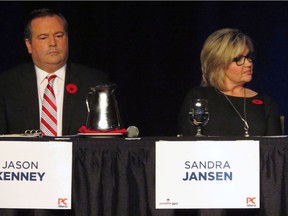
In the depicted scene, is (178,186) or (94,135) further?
(94,135)

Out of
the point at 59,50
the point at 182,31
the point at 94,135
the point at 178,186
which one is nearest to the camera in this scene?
the point at 178,186

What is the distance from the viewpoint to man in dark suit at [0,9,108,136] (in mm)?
4309

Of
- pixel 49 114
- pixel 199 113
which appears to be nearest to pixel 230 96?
pixel 199 113

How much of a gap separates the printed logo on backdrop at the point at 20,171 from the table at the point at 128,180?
0.11 metres

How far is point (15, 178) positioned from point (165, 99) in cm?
229

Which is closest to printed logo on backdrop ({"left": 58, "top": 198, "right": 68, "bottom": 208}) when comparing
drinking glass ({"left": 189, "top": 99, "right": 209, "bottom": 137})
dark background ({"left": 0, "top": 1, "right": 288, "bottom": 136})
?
drinking glass ({"left": 189, "top": 99, "right": 209, "bottom": 137})

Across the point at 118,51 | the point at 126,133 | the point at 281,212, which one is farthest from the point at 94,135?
the point at 118,51

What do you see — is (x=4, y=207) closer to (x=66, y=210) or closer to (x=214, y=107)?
(x=66, y=210)

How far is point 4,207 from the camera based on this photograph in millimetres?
3541

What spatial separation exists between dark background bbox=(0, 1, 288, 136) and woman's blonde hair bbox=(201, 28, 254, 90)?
101cm

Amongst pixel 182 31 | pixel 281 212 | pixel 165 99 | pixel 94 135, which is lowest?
pixel 281 212

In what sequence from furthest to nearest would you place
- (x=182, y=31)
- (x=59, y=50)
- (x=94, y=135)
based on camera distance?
(x=182, y=31) → (x=59, y=50) → (x=94, y=135)

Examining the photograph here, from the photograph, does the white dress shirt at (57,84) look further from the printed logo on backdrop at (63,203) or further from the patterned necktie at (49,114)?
the printed logo on backdrop at (63,203)

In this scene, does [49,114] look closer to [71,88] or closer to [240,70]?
[71,88]
